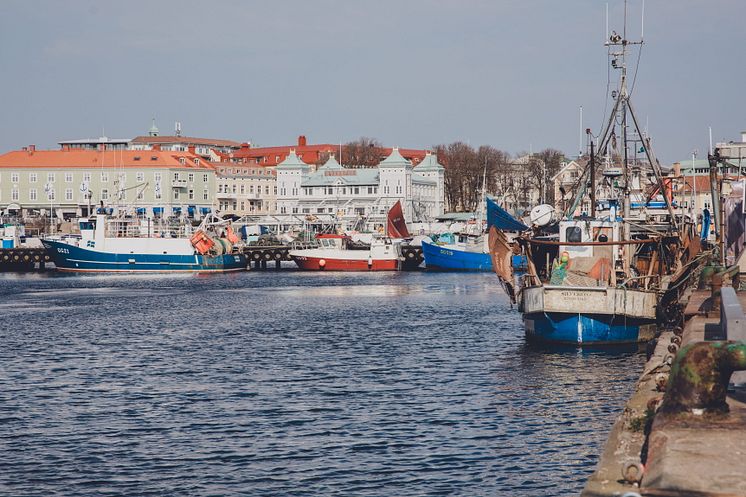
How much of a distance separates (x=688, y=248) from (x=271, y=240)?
90.2m

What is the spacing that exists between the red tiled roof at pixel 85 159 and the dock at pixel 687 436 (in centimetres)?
17615

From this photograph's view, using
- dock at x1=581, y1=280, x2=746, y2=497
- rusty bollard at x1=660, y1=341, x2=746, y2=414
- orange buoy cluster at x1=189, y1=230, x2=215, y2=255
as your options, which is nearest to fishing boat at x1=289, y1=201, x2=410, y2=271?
orange buoy cluster at x1=189, y1=230, x2=215, y2=255

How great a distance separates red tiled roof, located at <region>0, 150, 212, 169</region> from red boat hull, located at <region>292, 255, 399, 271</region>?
85.7m

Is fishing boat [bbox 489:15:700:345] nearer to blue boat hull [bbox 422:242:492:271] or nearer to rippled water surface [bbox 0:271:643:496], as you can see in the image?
rippled water surface [bbox 0:271:643:496]

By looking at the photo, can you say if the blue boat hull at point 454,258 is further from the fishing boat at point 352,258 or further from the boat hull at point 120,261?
the boat hull at point 120,261

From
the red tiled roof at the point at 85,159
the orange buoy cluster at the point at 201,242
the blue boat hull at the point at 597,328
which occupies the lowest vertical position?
the blue boat hull at the point at 597,328

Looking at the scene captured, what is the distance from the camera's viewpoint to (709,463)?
40.5 feet

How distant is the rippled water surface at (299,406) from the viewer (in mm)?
20688

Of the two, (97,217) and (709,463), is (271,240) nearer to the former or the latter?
(97,217)

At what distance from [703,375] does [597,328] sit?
23472 mm

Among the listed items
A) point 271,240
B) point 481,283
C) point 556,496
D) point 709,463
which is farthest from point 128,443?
point 271,240

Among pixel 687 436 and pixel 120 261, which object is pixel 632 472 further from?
pixel 120 261

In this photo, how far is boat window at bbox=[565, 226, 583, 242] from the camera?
40.6m

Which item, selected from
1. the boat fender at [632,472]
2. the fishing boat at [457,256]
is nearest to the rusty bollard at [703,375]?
the boat fender at [632,472]
